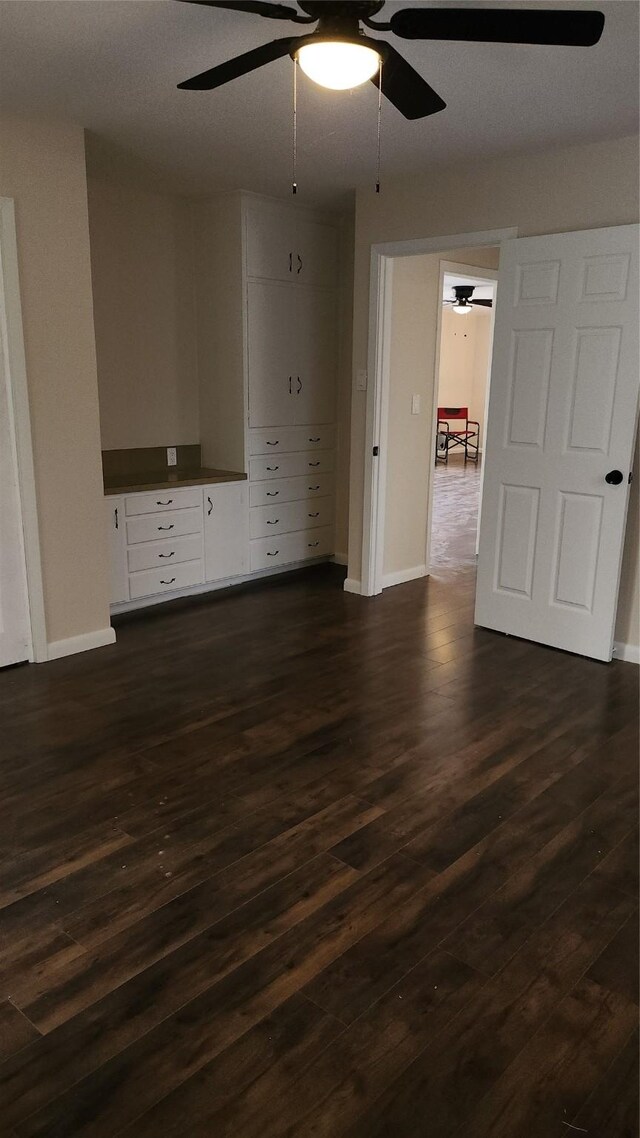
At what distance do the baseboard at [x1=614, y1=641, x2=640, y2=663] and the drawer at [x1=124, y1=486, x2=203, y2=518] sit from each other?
260cm

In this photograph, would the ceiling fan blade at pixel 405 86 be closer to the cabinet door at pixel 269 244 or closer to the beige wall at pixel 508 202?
the beige wall at pixel 508 202

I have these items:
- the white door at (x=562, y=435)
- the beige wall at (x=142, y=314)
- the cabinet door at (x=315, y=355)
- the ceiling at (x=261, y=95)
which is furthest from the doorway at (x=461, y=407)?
the ceiling at (x=261, y=95)

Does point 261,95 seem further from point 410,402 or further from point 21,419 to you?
point 410,402

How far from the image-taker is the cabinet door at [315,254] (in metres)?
5.22

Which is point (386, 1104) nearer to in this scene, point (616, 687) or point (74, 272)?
point (616, 687)

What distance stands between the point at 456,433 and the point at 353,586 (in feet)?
28.7

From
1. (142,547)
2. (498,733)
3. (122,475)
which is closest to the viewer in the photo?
(498,733)

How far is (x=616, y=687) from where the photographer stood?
367cm

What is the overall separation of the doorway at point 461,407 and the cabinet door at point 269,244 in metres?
2.74

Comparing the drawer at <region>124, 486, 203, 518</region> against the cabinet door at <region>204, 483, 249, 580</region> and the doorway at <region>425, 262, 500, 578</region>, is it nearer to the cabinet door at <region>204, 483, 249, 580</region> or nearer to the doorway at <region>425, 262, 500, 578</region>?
the cabinet door at <region>204, 483, 249, 580</region>

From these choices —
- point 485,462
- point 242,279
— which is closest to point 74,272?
point 242,279

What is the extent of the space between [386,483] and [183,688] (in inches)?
83.3

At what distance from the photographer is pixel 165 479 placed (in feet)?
16.2

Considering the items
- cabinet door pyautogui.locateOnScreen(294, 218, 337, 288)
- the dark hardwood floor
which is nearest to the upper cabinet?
cabinet door pyautogui.locateOnScreen(294, 218, 337, 288)
